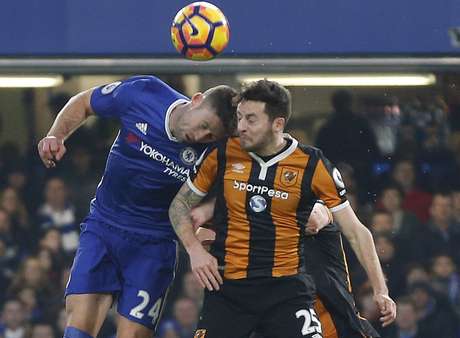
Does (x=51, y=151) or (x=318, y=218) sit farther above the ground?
(x=51, y=151)

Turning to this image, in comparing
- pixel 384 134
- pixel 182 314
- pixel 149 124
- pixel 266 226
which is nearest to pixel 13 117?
pixel 182 314

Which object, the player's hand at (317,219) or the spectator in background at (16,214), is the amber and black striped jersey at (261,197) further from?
the spectator in background at (16,214)

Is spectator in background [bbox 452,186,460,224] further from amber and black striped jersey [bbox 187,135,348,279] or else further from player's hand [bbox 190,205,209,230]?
player's hand [bbox 190,205,209,230]

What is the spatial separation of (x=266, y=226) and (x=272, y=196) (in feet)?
0.50

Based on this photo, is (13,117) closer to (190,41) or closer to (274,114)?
(190,41)

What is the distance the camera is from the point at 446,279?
984cm

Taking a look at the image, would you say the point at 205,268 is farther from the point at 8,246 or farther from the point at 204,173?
the point at 8,246

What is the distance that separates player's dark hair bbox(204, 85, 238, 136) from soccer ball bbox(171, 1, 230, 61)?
2.45 feet

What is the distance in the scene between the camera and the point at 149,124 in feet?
21.1

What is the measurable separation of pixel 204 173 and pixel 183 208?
0.20m

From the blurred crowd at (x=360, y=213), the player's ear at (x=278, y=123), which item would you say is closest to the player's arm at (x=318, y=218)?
the player's ear at (x=278, y=123)

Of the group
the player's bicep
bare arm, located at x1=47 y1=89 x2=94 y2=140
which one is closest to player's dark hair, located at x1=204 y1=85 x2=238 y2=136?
the player's bicep

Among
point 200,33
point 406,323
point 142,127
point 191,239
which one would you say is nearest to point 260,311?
point 191,239

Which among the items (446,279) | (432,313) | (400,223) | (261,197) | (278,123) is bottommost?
(432,313)
